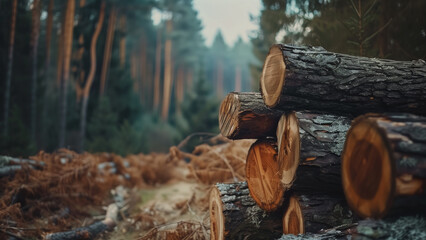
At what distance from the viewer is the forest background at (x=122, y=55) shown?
4.35 metres

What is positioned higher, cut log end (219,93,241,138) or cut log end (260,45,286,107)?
cut log end (260,45,286,107)

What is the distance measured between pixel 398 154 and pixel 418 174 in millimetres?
133

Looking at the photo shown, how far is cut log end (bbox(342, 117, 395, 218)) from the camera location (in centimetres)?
120

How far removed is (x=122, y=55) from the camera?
19.7 m

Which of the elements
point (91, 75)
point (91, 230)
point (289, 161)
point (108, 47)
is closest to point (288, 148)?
point (289, 161)

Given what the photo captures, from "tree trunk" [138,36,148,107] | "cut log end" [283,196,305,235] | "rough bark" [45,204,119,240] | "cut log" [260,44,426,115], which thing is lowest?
"rough bark" [45,204,119,240]

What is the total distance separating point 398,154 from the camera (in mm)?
1176

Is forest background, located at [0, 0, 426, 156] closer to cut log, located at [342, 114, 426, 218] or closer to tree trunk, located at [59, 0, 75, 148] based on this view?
tree trunk, located at [59, 0, 75, 148]

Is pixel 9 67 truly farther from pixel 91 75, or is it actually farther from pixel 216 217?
pixel 216 217

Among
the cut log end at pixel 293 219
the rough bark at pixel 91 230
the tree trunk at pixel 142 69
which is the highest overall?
the tree trunk at pixel 142 69

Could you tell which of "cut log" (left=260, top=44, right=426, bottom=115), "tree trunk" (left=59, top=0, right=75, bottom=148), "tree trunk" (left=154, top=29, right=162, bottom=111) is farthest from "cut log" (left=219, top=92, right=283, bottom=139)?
"tree trunk" (left=154, top=29, right=162, bottom=111)

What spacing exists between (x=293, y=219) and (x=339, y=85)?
3.44ft

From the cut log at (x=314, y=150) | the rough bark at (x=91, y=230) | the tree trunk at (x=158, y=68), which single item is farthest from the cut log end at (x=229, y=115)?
the tree trunk at (x=158, y=68)

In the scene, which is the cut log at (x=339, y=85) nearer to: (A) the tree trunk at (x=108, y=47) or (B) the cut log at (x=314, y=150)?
(B) the cut log at (x=314, y=150)
